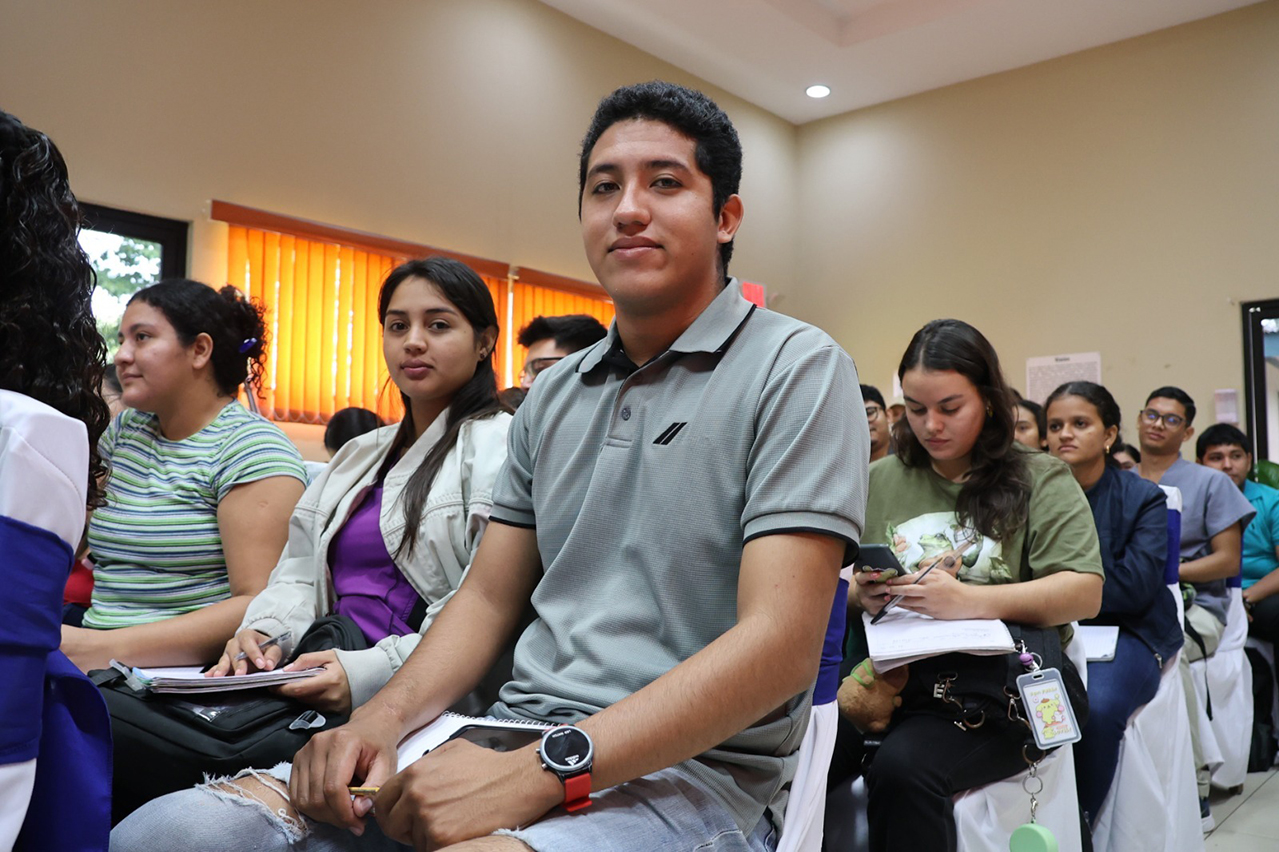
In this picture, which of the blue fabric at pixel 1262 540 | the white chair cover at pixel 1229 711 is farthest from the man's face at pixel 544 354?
the blue fabric at pixel 1262 540

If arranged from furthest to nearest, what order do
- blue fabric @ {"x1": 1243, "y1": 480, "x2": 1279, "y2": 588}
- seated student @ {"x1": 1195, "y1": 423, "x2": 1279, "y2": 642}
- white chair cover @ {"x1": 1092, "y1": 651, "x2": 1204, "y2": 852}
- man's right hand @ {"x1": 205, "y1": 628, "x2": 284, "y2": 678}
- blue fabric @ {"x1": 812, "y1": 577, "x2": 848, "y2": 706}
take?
blue fabric @ {"x1": 1243, "y1": 480, "x2": 1279, "y2": 588}, seated student @ {"x1": 1195, "y1": 423, "x2": 1279, "y2": 642}, white chair cover @ {"x1": 1092, "y1": 651, "x2": 1204, "y2": 852}, man's right hand @ {"x1": 205, "y1": 628, "x2": 284, "y2": 678}, blue fabric @ {"x1": 812, "y1": 577, "x2": 848, "y2": 706}

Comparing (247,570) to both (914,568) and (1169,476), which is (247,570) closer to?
(914,568)

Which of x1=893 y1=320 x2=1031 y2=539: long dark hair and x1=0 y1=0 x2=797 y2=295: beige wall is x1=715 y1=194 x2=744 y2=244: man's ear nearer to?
x1=893 y1=320 x2=1031 y2=539: long dark hair

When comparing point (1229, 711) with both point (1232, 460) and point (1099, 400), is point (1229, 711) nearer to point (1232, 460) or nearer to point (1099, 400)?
point (1099, 400)

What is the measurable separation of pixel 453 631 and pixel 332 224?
4343 millimetres

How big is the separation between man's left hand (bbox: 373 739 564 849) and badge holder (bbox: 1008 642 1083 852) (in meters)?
1.07

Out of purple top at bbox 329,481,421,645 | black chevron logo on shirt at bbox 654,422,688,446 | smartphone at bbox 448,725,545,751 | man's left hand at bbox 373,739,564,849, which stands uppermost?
black chevron logo on shirt at bbox 654,422,688,446

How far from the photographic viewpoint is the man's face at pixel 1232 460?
15.5 feet

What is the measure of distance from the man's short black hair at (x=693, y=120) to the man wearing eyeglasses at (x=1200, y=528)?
2397 mm

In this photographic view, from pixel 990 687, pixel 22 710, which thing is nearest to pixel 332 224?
pixel 990 687

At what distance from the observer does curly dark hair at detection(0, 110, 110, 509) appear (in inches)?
33.9

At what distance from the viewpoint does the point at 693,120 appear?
1300 mm

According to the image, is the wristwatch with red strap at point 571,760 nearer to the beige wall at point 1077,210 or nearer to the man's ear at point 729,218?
the man's ear at point 729,218

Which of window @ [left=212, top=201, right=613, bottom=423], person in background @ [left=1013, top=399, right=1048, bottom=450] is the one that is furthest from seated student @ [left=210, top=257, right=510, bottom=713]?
window @ [left=212, top=201, right=613, bottom=423]
